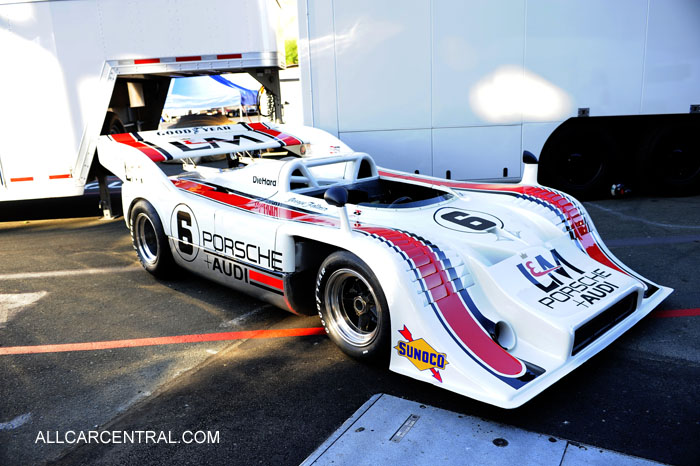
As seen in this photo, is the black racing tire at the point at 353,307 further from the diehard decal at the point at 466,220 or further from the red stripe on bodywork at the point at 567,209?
the red stripe on bodywork at the point at 567,209

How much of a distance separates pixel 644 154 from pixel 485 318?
594 cm

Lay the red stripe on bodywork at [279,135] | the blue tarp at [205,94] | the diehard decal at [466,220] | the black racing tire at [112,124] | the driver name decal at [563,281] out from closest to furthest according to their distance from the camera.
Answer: the driver name decal at [563,281]
the diehard decal at [466,220]
the red stripe on bodywork at [279,135]
the black racing tire at [112,124]
the blue tarp at [205,94]

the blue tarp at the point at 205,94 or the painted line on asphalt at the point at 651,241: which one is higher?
the blue tarp at the point at 205,94

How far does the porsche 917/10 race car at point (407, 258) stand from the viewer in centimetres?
309

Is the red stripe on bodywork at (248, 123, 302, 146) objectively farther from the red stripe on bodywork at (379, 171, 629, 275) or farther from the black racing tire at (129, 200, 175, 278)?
the red stripe on bodywork at (379, 171, 629, 275)

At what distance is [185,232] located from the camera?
4.85 m

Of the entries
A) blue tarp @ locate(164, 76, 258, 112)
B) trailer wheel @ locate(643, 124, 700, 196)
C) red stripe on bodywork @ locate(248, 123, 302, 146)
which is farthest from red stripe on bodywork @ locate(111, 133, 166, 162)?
blue tarp @ locate(164, 76, 258, 112)

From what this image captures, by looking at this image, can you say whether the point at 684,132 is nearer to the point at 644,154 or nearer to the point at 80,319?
the point at 644,154

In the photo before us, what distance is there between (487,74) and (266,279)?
4795 mm

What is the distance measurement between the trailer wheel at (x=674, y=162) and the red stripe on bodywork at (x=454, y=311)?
595cm

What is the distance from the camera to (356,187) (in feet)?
15.6

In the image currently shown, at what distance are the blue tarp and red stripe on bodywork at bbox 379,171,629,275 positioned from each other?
49.6ft

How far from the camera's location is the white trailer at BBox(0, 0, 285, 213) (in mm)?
7137

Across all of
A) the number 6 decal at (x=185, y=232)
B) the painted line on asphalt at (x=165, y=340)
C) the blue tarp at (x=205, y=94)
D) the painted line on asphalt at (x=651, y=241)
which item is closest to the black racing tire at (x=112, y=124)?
the number 6 decal at (x=185, y=232)
